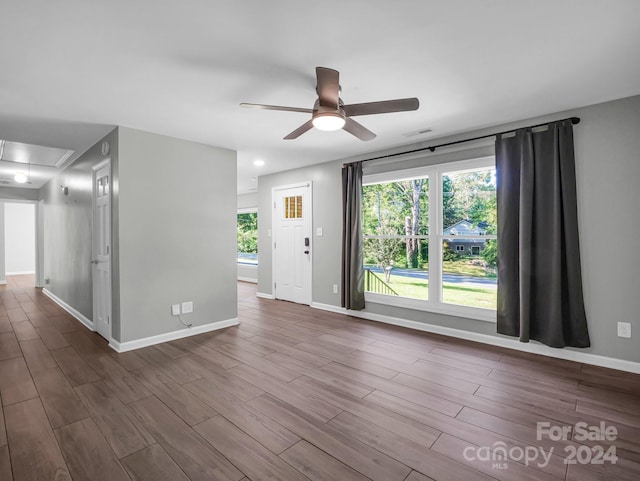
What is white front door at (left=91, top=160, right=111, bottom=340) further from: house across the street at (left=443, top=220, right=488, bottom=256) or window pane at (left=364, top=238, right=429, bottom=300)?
house across the street at (left=443, top=220, right=488, bottom=256)

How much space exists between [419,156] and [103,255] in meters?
4.21

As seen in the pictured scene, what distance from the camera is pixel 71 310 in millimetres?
5008

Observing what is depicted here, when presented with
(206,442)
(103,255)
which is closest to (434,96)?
(206,442)

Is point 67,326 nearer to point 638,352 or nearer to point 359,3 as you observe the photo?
point 359,3

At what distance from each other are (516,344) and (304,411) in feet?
8.34

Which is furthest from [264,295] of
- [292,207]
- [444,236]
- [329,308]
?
[444,236]

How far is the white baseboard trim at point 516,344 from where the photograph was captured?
9.30 feet

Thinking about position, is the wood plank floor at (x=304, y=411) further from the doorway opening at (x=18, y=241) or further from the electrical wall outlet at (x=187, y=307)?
the doorway opening at (x=18, y=241)

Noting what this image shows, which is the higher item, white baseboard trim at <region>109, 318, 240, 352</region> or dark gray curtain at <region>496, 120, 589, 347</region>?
dark gray curtain at <region>496, 120, 589, 347</region>

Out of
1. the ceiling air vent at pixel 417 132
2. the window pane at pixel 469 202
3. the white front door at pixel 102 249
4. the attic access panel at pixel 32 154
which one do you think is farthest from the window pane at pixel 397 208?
the attic access panel at pixel 32 154

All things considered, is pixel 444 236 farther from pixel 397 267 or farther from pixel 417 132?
pixel 417 132

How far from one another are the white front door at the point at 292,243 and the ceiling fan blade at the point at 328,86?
128 inches

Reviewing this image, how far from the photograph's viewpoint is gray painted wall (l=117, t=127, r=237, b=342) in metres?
3.41

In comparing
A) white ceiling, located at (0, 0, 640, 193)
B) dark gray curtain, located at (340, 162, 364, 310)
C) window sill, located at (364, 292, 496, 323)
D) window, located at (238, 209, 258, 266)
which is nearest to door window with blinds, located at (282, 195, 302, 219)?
dark gray curtain, located at (340, 162, 364, 310)
